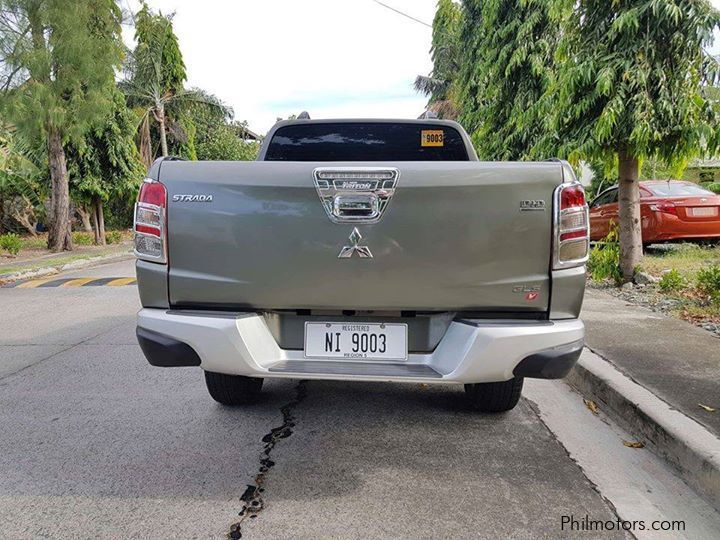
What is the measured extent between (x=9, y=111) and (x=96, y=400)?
11184mm

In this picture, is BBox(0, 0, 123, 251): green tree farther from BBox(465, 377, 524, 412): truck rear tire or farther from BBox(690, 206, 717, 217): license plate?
BBox(690, 206, 717, 217): license plate

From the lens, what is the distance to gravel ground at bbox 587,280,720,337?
5648 millimetres

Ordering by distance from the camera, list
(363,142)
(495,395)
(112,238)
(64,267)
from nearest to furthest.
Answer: (495,395) < (363,142) < (64,267) < (112,238)

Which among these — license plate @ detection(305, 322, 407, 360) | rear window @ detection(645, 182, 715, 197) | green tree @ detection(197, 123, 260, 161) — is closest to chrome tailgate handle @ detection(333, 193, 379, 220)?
license plate @ detection(305, 322, 407, 360)

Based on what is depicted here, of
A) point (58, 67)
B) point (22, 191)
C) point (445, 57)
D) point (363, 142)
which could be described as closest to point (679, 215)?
point (363, 142)

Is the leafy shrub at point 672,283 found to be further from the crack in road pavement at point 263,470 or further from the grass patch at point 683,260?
the crack in road pavement at point 263,470

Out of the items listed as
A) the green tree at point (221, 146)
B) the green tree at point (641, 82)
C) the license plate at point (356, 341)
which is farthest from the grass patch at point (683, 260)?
the green tree at point (221, 146)

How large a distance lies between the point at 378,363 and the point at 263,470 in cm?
79

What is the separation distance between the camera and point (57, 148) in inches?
650

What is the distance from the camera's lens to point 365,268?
2.76 m

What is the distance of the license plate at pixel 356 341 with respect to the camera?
285 centimetres

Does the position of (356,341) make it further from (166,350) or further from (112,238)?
(112,238)

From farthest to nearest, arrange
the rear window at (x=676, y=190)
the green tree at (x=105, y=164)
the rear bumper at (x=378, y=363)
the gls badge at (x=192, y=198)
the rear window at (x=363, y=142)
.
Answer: the green tree at (x=105, y=164)
the rear window at (x=676, y=190)
the rear window at (x=363, y=142)
the gls badge at (x=192, y=198)
the rear bumper at (x=378, y=363)

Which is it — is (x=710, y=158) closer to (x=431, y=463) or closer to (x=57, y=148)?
(x=431, y=463)
